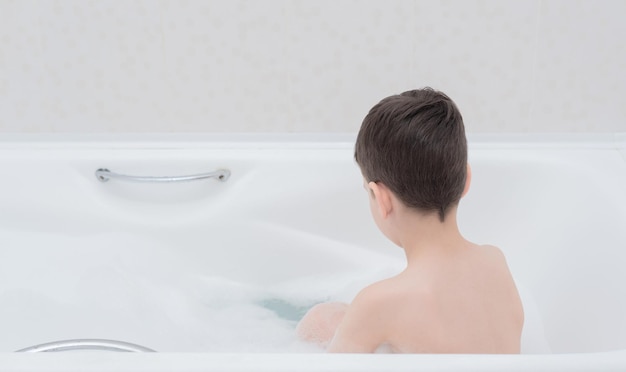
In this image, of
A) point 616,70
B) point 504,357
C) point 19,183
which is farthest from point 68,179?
point 616,70

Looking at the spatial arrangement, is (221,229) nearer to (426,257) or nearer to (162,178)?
(162,178)

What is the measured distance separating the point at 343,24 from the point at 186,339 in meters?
0.73

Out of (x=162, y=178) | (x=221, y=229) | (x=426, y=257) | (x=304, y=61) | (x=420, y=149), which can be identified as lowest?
(x=426, y=257)

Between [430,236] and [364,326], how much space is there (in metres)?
0.16

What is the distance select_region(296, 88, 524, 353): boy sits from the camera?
3.46ft

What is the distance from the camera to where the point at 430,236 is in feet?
3.59

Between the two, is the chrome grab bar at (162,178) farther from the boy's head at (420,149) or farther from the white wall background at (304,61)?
the boy's head at (420,149)

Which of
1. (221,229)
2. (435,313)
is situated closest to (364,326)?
(435,313)

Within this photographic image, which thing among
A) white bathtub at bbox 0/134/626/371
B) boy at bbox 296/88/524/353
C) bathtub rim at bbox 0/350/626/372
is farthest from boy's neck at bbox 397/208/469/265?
white bathtub at bbox 0/134/626/371

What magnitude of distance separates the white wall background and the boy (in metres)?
0.56

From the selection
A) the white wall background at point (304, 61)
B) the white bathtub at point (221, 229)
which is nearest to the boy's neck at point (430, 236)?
the white bathtub at point (221, 229)

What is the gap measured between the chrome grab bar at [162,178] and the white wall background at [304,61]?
0.11 metres

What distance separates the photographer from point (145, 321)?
1.58 meters

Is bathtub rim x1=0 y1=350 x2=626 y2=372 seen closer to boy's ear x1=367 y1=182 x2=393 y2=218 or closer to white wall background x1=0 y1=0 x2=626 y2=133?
boy's ear x1=367 y1=182 x2=393 y2=218
